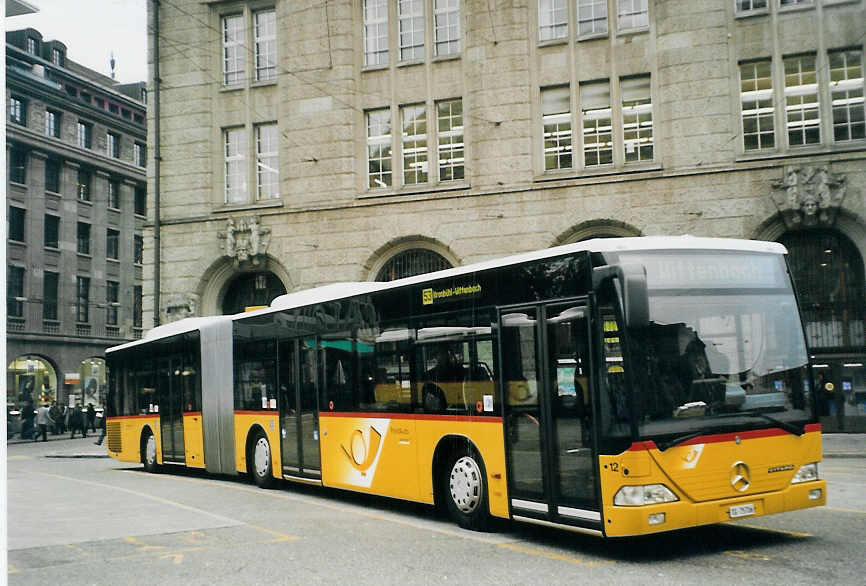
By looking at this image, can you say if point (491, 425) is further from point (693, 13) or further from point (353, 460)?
point (693, 13)

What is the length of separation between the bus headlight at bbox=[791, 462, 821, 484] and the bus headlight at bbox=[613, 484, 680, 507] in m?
1.41

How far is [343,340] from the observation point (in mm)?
13484

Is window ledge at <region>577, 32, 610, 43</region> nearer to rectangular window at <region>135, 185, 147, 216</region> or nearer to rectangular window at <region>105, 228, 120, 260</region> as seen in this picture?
rectangular window at <region>105, 228, 120, 260</region>

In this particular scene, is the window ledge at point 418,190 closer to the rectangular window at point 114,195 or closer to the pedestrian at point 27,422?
the pedestrian at point 27,422

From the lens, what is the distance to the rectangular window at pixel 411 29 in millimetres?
27328

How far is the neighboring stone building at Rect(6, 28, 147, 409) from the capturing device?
5159cm

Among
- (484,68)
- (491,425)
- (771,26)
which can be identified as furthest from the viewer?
(484,68)

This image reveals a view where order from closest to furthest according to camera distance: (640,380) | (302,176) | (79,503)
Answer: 1. (640,380)
2. (79,503)
3. (302,176)

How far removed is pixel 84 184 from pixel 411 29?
3638 centimetres

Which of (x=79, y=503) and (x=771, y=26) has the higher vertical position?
(x=771, y=26)

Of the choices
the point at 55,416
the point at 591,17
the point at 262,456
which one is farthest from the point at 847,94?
the point at 55,416

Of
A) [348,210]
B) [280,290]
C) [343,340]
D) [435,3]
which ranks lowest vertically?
[343,340]

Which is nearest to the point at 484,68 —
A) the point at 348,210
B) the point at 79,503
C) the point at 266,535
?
the point at 348,210

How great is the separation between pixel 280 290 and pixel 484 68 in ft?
28.4
